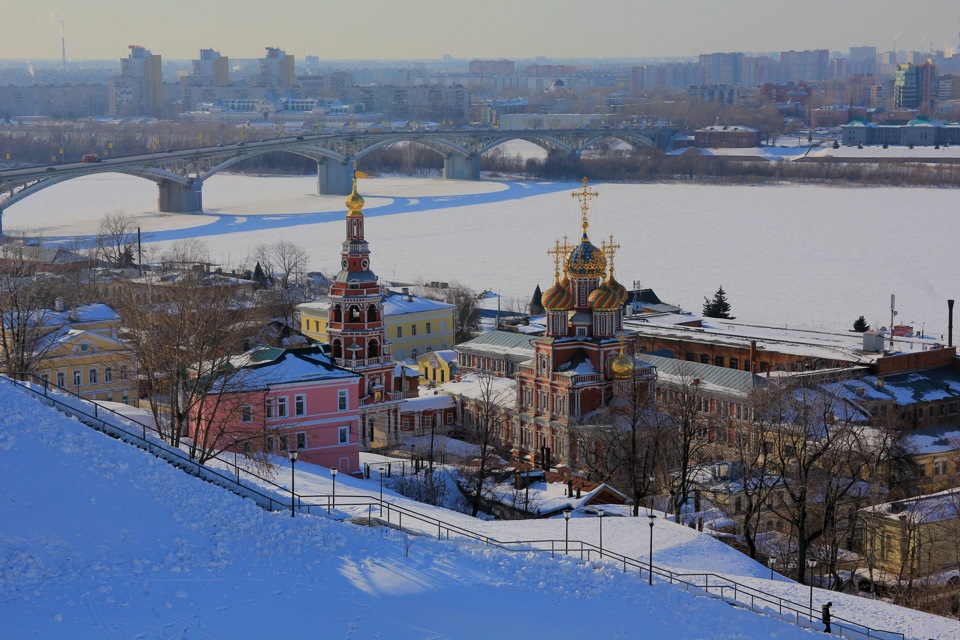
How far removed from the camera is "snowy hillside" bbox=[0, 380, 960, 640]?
1095 cm

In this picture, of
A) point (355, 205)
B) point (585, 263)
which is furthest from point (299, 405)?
point (585, 263)

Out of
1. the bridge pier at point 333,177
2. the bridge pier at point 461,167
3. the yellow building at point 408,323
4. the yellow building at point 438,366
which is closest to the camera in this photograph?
the yellow building at point 438,366

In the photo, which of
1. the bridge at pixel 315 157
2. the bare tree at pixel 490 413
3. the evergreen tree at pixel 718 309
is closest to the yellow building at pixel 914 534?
the bare tree at pixel 490 413

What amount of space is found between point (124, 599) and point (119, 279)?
24153 mm

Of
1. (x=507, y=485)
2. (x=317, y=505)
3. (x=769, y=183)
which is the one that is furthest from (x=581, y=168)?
(x=317, y=505)

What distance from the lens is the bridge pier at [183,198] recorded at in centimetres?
5972

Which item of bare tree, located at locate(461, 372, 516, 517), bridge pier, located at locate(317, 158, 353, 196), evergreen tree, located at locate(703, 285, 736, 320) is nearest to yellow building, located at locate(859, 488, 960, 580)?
bare tree, located at locate(461, 372, 516, 517)

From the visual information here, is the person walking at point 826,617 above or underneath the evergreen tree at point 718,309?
above

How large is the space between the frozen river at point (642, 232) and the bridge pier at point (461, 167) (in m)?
2.21

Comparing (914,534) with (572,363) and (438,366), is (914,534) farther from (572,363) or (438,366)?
(438,366)

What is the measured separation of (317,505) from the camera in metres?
13.6

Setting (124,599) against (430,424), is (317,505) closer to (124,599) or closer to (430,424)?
(124,599)

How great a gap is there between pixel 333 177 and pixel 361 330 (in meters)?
48.2

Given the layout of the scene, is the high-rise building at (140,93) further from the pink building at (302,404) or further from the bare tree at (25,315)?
the pink building at (302,404)
